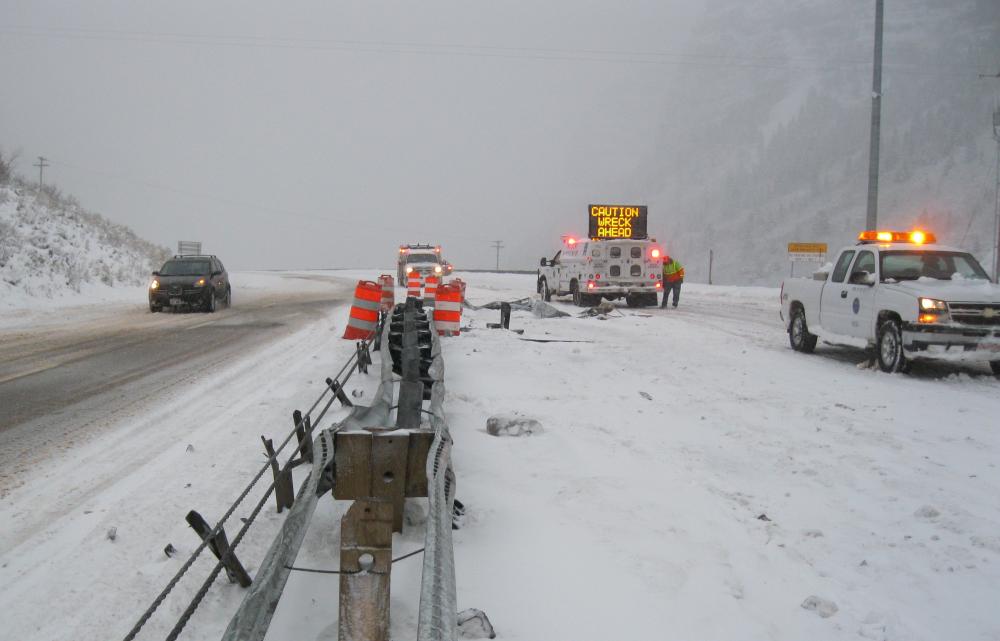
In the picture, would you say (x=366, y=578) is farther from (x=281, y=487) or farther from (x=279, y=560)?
(x=281, y=487)

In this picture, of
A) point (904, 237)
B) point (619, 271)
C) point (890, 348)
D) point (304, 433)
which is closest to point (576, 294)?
point (619, 271)

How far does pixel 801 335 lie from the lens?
44.5 feet

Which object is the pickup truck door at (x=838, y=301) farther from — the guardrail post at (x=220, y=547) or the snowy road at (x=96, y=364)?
the guardrail post at (x=220, y=547)

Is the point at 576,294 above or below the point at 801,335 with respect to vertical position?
above

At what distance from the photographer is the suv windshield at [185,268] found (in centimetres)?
2203

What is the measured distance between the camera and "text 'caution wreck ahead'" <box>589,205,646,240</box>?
29.0 meters

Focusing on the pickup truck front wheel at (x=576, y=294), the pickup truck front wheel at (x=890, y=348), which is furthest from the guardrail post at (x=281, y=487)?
the pickup truck front wheel at (x=576, y=294)

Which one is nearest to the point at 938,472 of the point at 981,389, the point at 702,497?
the point at 702,497

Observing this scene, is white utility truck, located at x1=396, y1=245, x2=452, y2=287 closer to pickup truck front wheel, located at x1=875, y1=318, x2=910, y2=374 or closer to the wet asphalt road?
the wet asphalt road

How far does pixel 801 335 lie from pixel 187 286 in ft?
51.4

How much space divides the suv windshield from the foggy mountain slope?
95.9 m

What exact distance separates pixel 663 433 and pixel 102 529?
4605 mm

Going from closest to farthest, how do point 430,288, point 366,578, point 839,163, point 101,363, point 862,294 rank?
point 366,578 → point 101,363 → point 862,294 → point 430,288 → point 839,163

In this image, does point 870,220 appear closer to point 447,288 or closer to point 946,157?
point 447,288
